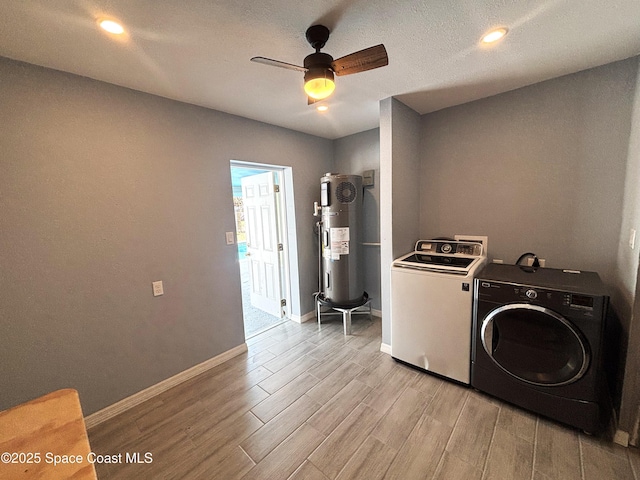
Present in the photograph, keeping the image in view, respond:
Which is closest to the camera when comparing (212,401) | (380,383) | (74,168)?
(74,168)

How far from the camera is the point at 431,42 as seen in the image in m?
1.48

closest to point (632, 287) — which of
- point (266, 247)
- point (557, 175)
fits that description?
point (557, 175)

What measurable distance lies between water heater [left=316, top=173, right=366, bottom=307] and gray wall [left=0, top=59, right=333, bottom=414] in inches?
40.8

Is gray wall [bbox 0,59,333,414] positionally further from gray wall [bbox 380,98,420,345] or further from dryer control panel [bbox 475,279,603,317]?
dryer control panel [bbox 475,279,603,317]

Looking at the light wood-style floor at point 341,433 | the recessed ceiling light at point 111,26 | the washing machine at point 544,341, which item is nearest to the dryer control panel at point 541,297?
the washing machine at point 544,341

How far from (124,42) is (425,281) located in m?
2.51

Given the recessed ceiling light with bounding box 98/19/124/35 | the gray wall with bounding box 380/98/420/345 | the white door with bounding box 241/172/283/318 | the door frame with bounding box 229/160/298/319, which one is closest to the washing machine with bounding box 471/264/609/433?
the gray wall with bounding box 380/98/420/345

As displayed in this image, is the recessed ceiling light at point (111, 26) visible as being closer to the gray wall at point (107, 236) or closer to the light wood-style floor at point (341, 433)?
the gray wall at point (107, 236)

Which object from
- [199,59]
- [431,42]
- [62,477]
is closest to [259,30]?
[199,59]

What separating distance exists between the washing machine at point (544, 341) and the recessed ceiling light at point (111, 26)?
2.61m

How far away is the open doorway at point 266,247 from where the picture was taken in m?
3.21

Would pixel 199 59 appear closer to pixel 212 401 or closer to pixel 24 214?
pixel 24 214

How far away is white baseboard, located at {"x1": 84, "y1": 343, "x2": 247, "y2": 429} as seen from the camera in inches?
71.6

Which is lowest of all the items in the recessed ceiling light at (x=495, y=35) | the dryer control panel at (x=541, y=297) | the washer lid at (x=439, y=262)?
the dryer control panel at (x=541, y=297)
